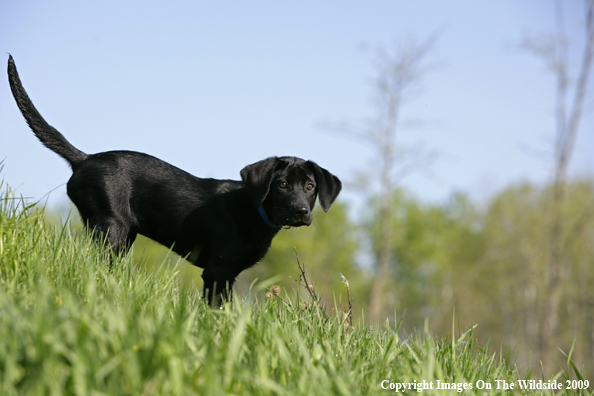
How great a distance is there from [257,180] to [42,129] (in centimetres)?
214

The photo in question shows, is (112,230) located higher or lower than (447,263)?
higher

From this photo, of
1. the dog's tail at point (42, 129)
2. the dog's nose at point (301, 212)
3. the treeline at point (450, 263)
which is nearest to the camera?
the dog's tail at point (42, 129)

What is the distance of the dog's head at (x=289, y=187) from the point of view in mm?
5016

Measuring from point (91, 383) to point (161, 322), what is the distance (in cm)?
62

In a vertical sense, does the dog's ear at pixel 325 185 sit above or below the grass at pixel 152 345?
above

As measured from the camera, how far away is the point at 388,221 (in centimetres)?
2073

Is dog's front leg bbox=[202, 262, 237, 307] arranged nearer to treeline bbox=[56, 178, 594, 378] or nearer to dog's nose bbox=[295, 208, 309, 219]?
dog's nose bbox=[295, 208, 309, 219]

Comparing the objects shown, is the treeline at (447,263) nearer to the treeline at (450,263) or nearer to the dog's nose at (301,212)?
the treeline at (450,263)

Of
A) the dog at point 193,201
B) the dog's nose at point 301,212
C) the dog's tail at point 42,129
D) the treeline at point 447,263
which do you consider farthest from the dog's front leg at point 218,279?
the treeline at point 447,263

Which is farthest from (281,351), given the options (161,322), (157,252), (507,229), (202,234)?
(157,252)

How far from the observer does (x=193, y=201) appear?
17.5 ft

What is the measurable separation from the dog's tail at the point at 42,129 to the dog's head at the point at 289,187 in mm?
1690

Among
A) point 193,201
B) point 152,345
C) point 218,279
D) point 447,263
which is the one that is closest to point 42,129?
point 193,201

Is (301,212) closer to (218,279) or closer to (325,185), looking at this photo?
(325,185)
